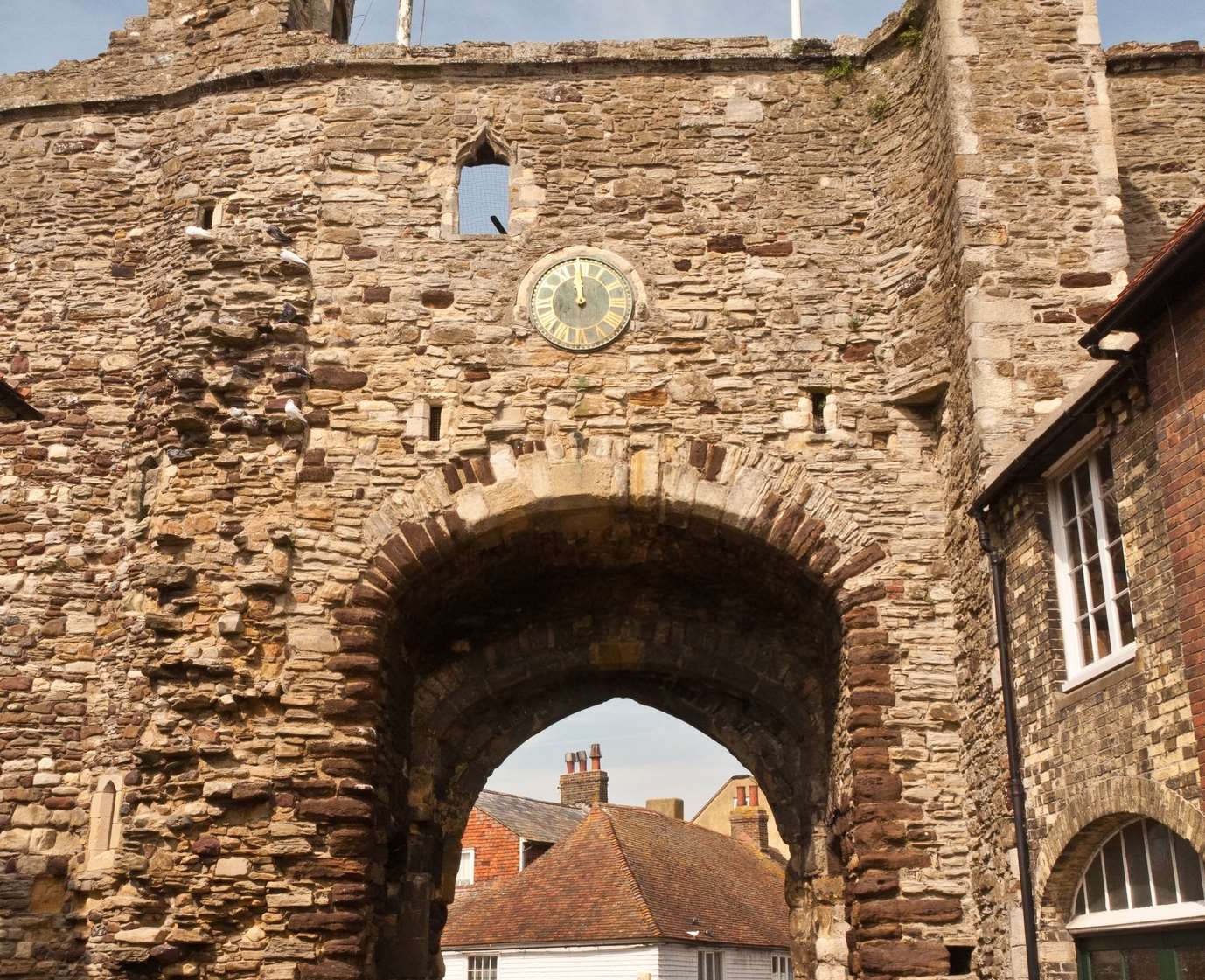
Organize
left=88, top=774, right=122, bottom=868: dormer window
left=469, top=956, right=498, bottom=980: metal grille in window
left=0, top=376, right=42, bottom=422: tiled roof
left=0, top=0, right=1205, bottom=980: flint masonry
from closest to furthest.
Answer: left=0, top=376, right=42, bottom=422: tiled roof < left=0, top=0, right=1205, bottom=980: flint masonry < left=88, top=774, right=122, bottom=868: dormer window < left=469, top=956, right=498, bottom=980: metal grille in window

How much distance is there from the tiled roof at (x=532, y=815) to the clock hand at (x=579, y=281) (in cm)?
1549

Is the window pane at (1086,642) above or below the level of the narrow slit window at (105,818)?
above

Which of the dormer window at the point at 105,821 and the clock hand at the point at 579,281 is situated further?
the clock hand at the point at 579,281

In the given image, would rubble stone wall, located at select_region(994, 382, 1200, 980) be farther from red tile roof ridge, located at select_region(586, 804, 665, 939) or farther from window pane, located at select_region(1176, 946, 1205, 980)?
red tile roof ridge, located at select_region(586, 804, 665, 939)

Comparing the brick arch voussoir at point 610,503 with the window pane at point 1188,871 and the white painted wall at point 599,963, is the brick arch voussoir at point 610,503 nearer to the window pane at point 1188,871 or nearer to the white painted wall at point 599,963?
the window pane at point 1188,871

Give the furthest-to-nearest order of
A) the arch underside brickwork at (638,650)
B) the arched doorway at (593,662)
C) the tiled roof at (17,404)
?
the arched doorway at (593,662) → the arch underside brickwork at (638,650) → the tiled roof at (17,404)

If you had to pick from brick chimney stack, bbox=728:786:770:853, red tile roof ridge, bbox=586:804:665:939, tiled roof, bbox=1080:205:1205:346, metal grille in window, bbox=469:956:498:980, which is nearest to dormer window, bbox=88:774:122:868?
tiled roof, bbox=1080:205:1205:346

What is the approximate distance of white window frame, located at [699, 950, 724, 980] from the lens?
68.7 ft

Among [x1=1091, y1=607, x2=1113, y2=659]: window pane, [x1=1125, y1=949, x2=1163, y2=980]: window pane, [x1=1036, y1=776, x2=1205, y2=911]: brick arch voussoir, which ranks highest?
[x1=1091, y1=607, x2=1113, y2=659]: window pane

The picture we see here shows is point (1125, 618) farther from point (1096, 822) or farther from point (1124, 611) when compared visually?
point (1096, 822)

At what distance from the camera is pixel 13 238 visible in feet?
36.9

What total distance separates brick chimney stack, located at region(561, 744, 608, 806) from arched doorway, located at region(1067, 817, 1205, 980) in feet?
68.0

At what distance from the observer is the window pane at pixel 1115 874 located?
7.15m

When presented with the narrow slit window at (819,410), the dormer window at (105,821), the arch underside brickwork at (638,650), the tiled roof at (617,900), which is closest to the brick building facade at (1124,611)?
the arch underside brickwork at (638,650)
